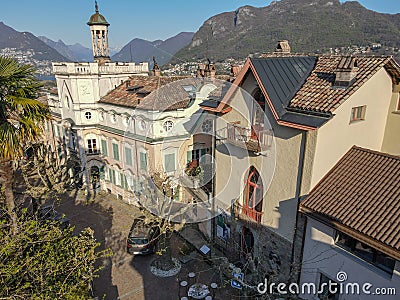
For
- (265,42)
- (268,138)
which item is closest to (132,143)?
(268,138)

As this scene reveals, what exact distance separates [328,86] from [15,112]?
13615 millimetres

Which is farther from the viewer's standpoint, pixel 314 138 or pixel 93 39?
pixel 93 39

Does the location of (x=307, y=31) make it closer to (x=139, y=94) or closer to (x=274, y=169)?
(x=139, y=94)

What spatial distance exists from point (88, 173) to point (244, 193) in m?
20.2

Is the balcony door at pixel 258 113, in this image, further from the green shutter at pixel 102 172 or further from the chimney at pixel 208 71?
the green shutter at pixel 102 172

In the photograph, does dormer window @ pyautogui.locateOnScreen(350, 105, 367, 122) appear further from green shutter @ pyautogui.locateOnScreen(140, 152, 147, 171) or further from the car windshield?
green shutter @ pyautogui.locateOnScreen(140, 152, 147, 171)

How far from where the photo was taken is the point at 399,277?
1016cm

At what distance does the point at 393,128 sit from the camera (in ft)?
51.1

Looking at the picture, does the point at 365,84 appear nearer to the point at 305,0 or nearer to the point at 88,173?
the point at 88,173

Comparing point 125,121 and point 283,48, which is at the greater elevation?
point 283,48

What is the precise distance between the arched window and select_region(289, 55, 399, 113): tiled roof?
4.48m

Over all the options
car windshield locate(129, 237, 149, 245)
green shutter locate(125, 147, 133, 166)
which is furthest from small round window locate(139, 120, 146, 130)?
car windshield locate(129, 237, 149, 245)

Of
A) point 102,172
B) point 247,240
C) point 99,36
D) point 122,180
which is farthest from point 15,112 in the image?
point 99,36

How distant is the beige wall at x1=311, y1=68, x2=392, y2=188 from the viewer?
41.9ft
